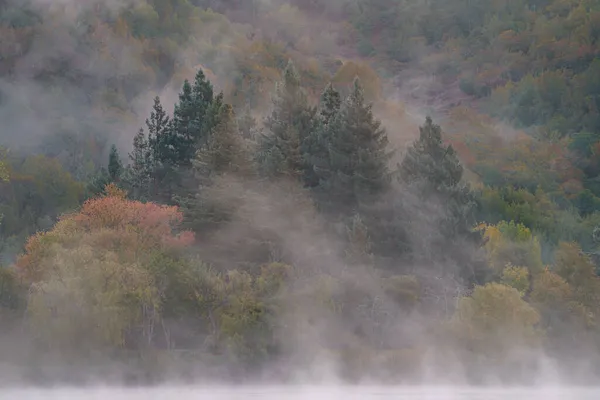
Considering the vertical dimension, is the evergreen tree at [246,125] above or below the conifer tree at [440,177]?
above

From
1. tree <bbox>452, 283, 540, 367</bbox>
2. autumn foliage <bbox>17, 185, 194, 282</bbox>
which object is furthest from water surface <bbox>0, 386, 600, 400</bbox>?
autumn foliage <bbox>17, 185, 194, 282</bbox>

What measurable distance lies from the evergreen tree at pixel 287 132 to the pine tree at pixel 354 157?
231 centimetres

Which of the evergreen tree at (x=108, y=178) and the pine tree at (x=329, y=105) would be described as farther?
the evergreen tree at (x=108, y=178)

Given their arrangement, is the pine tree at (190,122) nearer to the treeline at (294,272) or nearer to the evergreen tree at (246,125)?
the treeline at (294,272)

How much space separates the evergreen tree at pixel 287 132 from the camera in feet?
233

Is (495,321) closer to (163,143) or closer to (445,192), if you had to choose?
(445,192)

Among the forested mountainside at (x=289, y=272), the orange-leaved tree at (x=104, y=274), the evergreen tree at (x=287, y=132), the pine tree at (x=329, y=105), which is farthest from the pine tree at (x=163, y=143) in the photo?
the orange-leaved tree at (x=104, y=274)

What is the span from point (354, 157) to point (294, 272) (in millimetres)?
12454

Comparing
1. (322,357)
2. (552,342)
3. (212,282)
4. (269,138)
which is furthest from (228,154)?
(552,342)

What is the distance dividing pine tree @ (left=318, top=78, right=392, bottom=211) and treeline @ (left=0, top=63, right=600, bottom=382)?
0.39 ft

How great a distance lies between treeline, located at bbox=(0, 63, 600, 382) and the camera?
2207 inches

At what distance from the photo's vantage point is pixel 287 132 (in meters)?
73.8

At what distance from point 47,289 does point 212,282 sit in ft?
32.1

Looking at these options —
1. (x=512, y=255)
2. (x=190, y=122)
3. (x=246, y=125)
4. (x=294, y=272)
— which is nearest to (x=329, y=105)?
(x=246, y=125)
